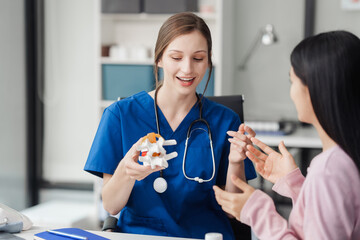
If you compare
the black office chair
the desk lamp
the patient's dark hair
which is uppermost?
the desk lamp

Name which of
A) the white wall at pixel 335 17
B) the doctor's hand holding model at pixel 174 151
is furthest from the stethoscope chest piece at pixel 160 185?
the white wall at pixel 335 17

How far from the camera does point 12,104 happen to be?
3453mm

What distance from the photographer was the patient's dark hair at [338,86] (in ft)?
3.09

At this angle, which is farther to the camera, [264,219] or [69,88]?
[69,88]

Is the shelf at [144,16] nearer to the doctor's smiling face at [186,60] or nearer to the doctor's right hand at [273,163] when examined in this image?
the doctor's smiling face at [186,60]

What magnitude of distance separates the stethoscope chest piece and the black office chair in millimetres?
177

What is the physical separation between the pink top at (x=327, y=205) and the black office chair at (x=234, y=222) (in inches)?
25.2

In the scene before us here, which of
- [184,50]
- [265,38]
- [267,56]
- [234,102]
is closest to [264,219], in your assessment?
[184,50]

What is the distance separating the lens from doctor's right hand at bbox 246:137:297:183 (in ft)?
4.10

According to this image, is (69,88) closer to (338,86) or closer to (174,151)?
(174,151)

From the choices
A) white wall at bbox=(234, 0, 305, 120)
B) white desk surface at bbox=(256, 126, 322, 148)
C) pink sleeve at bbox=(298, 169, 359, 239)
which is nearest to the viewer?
pink sleeve at bbox=(298, 169, 359, 239)

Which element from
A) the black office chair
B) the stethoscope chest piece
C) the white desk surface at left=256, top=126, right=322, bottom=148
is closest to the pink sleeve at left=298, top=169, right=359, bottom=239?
the stethoscope chest piece

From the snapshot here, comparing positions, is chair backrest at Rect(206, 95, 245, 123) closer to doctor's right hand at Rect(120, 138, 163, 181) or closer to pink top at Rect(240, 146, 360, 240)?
doctor's right hand at Rect(120, 138, 163, 181)

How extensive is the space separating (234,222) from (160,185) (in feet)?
1.11
